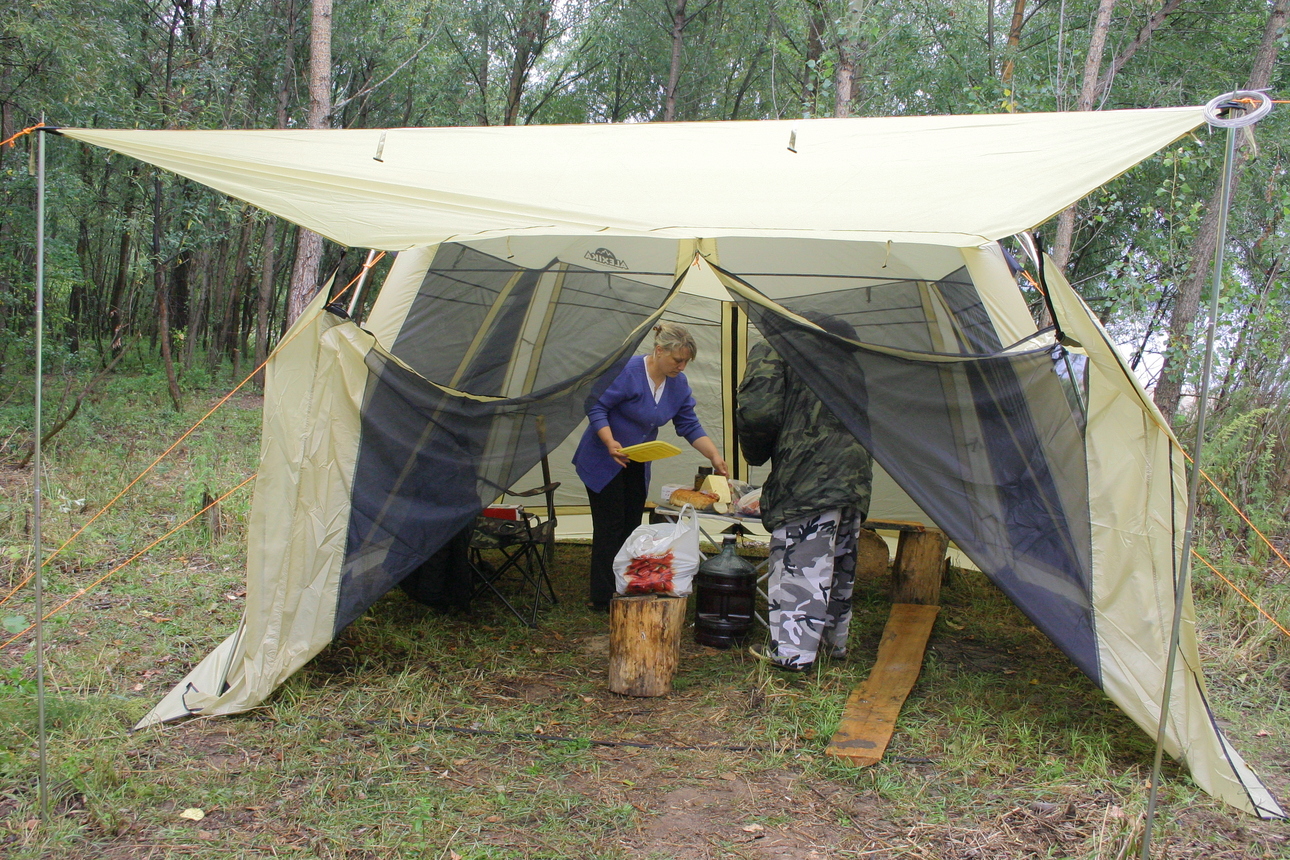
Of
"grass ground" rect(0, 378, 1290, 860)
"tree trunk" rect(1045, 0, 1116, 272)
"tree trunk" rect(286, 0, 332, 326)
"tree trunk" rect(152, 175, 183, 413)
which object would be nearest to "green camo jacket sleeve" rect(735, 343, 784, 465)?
"grass ground" rect(0, 378, 1290, 860)

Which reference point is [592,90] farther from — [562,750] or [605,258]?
[562,750]

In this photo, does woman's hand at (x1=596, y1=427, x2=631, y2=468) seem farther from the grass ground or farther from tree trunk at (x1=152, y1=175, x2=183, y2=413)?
tree trunk at (x1=152, y1=175, x2=183, y2=413)

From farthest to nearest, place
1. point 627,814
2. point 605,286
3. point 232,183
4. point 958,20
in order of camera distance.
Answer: point 958,20
point 605,286
point 232,183
point 627,814

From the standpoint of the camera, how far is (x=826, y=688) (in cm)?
334

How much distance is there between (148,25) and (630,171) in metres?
9.26

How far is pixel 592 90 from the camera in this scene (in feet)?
52.2

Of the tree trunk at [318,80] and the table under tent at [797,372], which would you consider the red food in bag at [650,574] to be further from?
the tree trunk at [318,80]

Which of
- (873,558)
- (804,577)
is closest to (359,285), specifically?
(804,577)

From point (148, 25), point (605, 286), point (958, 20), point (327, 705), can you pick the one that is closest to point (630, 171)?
point (605, 286)

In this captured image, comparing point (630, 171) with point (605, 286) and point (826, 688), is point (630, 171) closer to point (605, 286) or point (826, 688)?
point (605, 286)

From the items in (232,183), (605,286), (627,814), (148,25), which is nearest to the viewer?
(627,814)

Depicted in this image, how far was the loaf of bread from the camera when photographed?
13.8ft

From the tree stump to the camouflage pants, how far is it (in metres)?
0.44

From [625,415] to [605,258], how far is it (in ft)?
3.54
